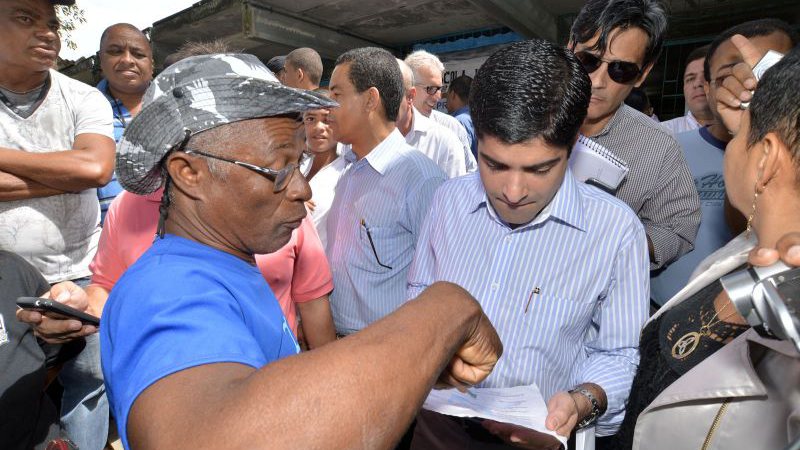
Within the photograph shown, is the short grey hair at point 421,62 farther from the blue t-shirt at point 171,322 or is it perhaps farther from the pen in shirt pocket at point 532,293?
the blue t-shirt at point 171,322

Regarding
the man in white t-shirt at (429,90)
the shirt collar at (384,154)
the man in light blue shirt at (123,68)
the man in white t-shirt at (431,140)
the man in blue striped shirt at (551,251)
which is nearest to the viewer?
the man in blue striped shirt at (551,251)

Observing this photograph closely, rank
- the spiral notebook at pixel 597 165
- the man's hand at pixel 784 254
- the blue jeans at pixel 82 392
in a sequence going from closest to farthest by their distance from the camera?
the man's hand at pixel 784 254, the spiral notebook at pixel 597 165, the blue jeans at pixel 82 392

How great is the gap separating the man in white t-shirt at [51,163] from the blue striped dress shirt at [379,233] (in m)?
1.33

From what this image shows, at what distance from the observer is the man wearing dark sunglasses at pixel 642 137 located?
2.24 m

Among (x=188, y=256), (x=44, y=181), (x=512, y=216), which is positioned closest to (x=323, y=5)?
(x=44, y=181)

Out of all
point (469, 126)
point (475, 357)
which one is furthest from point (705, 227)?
point (469, 126)

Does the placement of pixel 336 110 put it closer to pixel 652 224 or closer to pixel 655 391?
pixel 652 224

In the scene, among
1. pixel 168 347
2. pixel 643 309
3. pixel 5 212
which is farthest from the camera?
pixel 5 212

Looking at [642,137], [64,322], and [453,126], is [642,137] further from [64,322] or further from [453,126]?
[453,126]

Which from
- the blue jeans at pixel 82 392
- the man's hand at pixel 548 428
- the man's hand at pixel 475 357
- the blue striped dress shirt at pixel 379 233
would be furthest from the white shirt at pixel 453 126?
the man's hand at pixel 475 357

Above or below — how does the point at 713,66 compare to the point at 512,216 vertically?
above

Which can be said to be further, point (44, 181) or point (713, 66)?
point (713, 66)

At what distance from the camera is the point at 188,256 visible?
1068mm

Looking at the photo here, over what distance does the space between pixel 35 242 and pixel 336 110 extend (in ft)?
5.85
